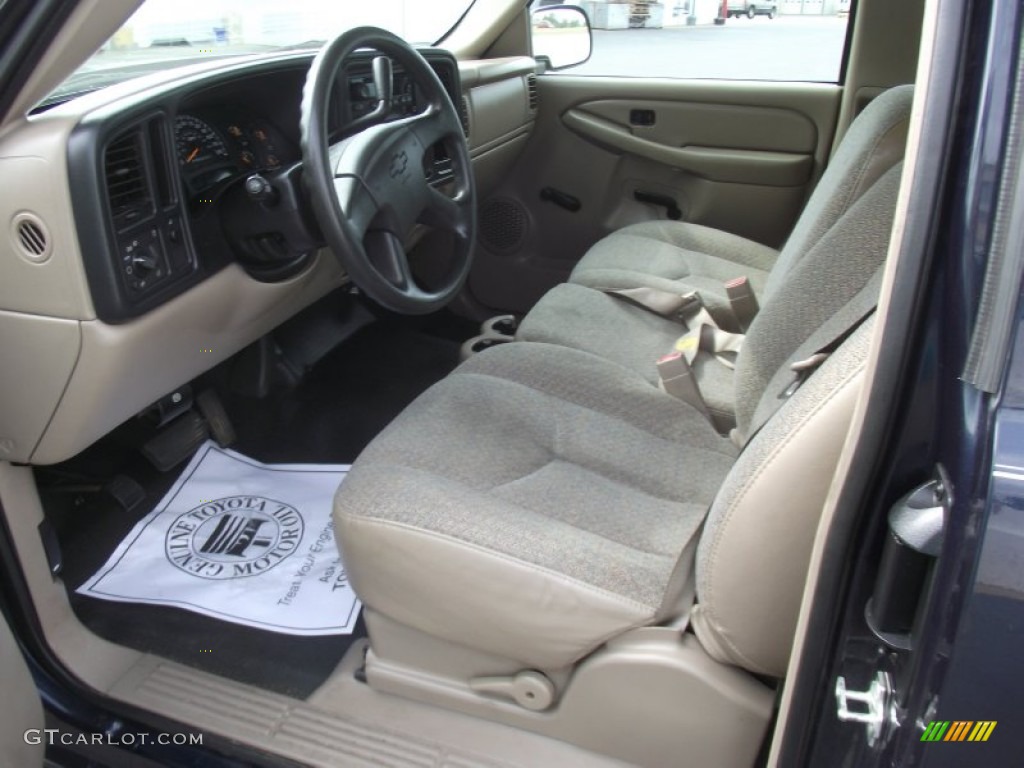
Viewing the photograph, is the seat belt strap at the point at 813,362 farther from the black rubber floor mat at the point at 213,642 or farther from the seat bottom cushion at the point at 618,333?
the black rubber floor mat at the point at 213,642

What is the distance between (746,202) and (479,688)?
5.18 feet

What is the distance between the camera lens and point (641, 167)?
7.73 feet

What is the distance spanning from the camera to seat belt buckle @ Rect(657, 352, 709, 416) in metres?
1.34

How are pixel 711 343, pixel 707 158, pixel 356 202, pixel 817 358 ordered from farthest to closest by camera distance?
pixel 707 158
pixel 711 343
pixel 356 202
pixel 817 358

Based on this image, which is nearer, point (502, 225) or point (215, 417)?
point (215, 417)

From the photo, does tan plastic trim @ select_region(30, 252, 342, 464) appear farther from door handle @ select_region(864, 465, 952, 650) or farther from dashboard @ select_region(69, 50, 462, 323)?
door handle @ select_region(864, 465, 952, 650)

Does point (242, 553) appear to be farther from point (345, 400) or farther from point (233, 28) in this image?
point (233, 28)

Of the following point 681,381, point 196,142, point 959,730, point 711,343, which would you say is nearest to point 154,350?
point 196,142

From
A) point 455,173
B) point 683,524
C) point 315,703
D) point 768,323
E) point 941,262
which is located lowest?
point 315,703

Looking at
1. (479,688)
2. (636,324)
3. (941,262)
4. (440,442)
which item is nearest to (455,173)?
(636,324)

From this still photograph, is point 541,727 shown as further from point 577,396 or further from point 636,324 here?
point 636,324

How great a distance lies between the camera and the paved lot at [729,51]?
220 centimetres

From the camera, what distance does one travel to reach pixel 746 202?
2260 mm

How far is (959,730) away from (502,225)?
79.4 inches
